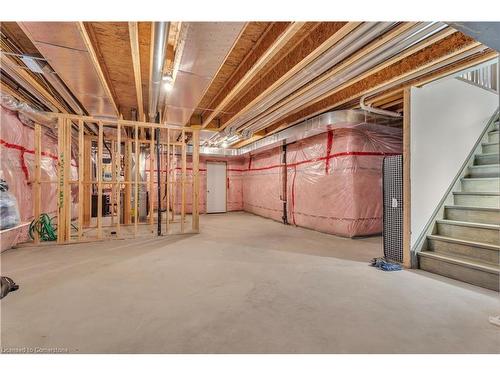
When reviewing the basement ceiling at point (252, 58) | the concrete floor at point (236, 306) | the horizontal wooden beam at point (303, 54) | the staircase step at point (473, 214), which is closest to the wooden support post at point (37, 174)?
the basement ceiling at point (252, 58)

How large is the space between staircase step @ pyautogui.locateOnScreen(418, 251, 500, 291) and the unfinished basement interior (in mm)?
19

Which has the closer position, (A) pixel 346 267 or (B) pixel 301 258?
(A) pixel 346 267

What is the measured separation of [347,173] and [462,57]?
243 cm

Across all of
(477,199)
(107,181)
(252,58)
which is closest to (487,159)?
(477,199)

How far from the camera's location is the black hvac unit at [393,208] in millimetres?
3080

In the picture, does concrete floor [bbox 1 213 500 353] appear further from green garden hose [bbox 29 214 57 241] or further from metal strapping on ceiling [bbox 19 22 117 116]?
metal strapping on ceiling [bbox 19 22 117 116]

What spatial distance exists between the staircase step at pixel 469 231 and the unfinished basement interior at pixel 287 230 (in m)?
0.01

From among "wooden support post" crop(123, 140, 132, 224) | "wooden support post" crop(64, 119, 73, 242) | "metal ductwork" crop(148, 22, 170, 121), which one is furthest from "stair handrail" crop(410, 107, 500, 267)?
"wooden support post" crop(123, 140, 132, 224)

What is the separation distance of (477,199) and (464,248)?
0.76 meters

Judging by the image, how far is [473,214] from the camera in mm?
2857

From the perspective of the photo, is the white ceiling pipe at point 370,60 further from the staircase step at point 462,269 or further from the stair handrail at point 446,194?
the staircase step at point 462,269
